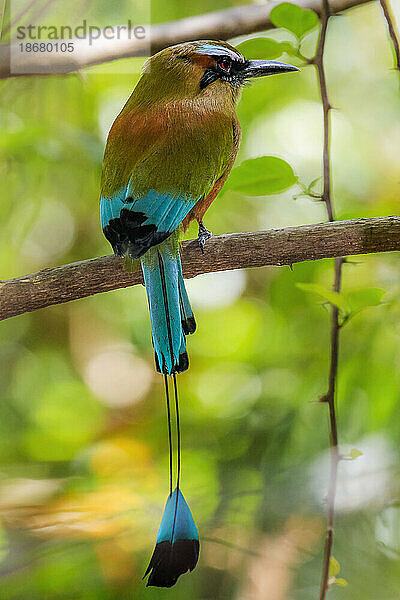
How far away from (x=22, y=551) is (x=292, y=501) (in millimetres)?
331

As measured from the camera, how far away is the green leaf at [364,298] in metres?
0.77

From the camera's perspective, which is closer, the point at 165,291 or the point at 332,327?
the point at 165,291

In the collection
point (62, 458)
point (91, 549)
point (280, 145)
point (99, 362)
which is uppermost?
point (280, 145)

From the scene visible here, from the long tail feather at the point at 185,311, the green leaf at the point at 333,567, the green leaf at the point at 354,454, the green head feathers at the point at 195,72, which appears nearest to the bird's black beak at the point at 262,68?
the green head feathers at the point at 195,72

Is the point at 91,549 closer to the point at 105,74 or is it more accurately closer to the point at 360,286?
the point at 360,286

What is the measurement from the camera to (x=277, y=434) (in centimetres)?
77

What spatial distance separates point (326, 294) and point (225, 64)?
0.30 metres

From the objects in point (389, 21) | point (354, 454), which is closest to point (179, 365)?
point (354, 454)

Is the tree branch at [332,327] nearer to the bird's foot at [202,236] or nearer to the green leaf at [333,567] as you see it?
the green leaf at [333,567]

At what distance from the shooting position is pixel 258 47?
2.42 feet

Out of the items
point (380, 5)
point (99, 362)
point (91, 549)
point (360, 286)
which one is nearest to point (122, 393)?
point (99, 362)

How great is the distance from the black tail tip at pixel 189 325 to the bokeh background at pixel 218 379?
0.02m

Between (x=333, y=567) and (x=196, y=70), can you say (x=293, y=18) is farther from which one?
(x=333, y=567)

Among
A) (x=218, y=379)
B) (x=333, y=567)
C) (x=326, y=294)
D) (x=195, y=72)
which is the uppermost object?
(x=195, y=72)
